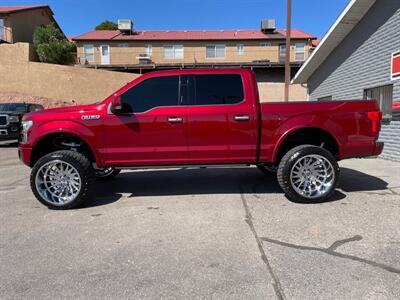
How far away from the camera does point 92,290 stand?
131 inches

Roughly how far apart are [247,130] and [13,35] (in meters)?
39.3

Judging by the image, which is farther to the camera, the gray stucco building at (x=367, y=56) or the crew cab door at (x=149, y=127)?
the gray stucco building at (x=367, y=56)

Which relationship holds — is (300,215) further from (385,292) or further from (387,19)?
(387,19)

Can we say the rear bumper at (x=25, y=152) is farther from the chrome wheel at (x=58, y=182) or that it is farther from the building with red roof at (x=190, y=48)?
the building with red roof at (x=190, y=48)

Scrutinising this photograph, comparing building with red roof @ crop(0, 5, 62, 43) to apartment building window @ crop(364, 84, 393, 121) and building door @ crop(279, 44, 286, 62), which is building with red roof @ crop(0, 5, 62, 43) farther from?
apartment building window @ crop(364, 84, 393, 121)

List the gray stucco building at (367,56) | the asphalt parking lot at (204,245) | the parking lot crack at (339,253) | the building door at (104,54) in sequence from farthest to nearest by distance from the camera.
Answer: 1. the building door at (104,54)
2. the gray stucco building at (367,56)
3. the parking lot crack at (339,253)
4. the asphalt parking lot at (204,245)

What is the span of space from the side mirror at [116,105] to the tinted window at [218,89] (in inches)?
46.3

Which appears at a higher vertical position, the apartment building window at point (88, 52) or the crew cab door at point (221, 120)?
the apartment building window at point (88, 52)

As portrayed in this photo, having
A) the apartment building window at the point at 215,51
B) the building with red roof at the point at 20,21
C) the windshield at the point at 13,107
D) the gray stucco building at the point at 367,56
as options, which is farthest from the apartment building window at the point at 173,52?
the gray stucco building at the point at 367,56

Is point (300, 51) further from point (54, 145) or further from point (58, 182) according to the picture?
point (58, 182)

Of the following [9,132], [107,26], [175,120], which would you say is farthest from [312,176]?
[107,26]

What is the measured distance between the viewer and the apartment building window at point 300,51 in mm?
37281

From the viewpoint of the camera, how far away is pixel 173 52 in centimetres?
3781

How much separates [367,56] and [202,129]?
821cm
